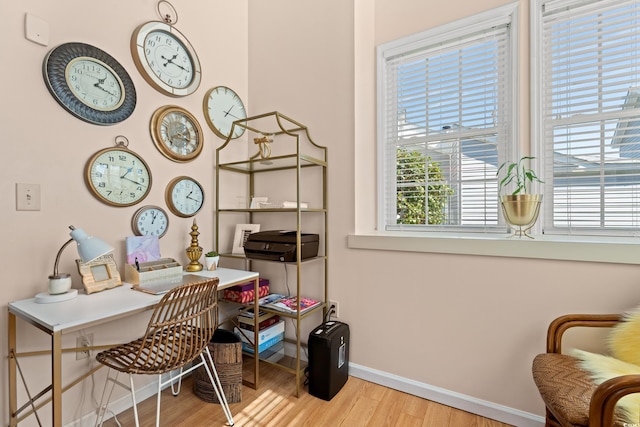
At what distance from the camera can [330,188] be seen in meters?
2.15

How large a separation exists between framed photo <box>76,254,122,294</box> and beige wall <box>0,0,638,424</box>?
150 millimetres

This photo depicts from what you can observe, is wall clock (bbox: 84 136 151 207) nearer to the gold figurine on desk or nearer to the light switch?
the light switch

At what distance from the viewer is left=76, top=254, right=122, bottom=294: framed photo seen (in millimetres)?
1408

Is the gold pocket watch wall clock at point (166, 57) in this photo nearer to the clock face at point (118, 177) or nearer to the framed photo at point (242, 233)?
the clock face at point (118, 177)

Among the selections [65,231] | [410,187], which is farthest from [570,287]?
[65,231]

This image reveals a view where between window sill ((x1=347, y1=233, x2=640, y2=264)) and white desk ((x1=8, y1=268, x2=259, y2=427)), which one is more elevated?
window sill ((x1=347, y1=233, x2=640, y2=264))

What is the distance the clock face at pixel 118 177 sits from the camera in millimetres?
1557

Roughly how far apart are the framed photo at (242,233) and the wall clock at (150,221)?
53 cm

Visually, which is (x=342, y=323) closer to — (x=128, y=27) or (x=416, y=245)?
(x=416, y=245)

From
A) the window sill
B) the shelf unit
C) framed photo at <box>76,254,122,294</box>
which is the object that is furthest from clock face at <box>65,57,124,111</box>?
the window sill

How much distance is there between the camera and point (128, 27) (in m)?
1.72

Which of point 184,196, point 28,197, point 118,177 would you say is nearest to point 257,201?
point 184,196

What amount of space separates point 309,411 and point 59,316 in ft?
Answer: 4.45

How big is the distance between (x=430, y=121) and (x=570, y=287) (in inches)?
49.8
